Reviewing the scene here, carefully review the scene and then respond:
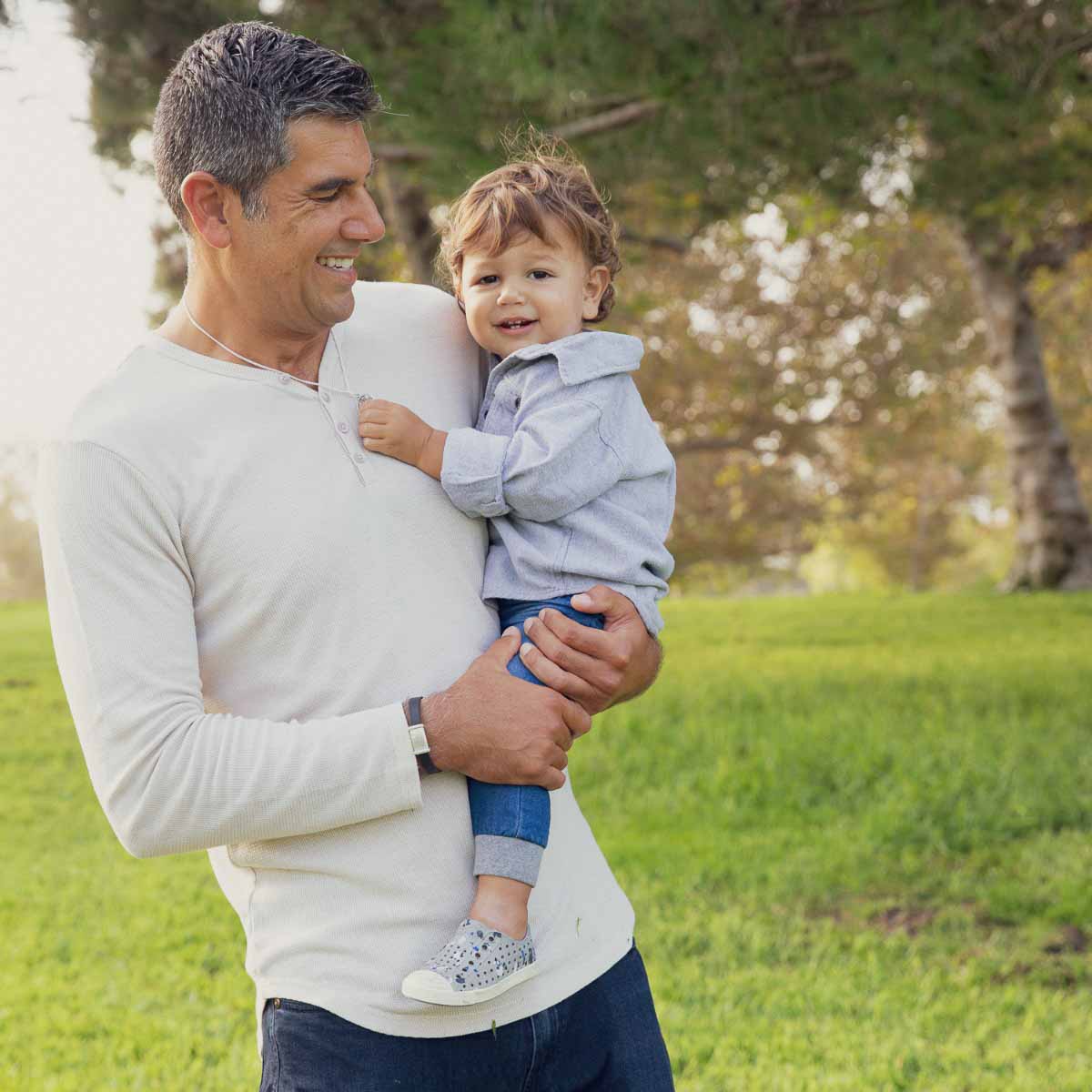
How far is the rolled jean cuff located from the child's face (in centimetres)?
86

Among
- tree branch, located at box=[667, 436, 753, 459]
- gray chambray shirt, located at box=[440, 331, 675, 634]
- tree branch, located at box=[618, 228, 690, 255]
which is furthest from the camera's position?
tree branch, located at box=[667, 436, 753, 459]

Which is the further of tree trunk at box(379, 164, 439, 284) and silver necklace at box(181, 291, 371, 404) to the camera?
tree trunk at box(379, 164, 439, 284)

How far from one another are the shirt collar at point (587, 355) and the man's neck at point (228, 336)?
0.40 m

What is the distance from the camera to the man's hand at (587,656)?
1.84m

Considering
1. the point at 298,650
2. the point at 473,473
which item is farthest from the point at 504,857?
the point at 473,473

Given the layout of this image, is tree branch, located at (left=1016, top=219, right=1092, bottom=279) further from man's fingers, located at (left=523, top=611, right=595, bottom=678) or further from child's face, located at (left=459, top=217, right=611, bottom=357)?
man's fingers, located at (left=523, top=611, right=595, bottom=678)

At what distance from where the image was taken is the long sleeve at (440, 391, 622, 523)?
6.21ft

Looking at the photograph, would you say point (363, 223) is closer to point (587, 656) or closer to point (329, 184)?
point (329, 184)

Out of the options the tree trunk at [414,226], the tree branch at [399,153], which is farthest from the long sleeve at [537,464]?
the tree trunk at [414,226]

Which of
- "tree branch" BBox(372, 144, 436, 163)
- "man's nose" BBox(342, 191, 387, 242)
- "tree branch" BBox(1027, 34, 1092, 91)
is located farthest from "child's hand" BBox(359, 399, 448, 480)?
"tree branch" BBox(372, 144, 436, 163)

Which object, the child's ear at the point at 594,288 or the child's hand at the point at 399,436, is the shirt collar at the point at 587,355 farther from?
the child's hand at the point at 399,436

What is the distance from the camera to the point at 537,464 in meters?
1.97

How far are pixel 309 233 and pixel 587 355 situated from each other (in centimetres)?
57

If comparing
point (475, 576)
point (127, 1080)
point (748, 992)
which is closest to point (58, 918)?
point (127, 1080)
